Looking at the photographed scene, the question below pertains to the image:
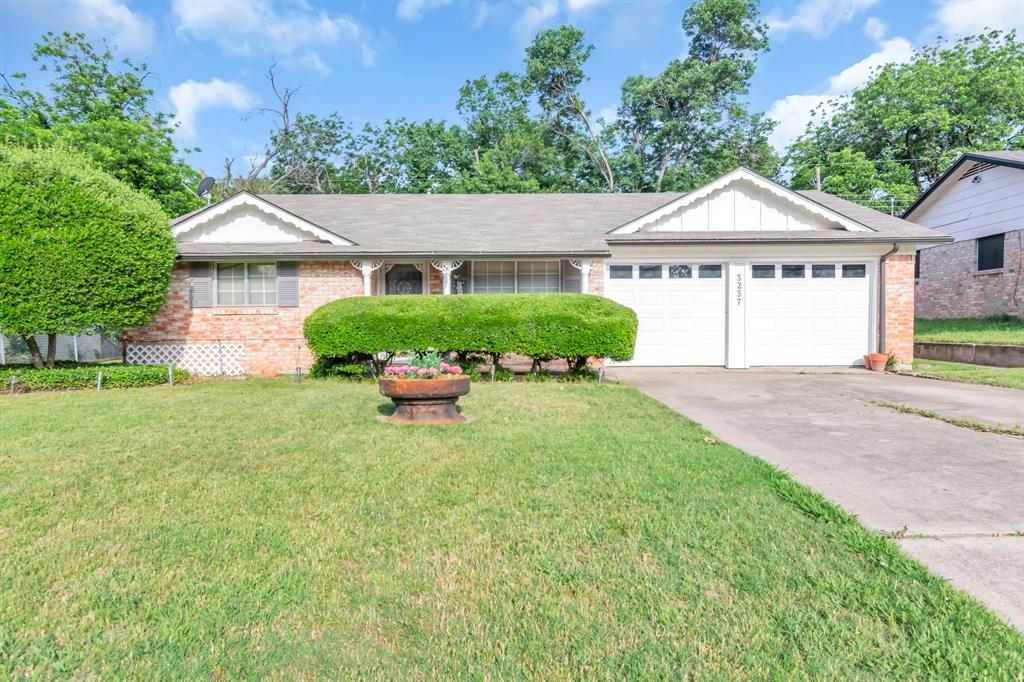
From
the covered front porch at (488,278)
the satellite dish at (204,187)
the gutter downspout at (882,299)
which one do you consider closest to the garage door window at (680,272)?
the covered front porch at (488,278)

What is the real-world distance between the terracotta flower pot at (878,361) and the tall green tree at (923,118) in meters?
18.2

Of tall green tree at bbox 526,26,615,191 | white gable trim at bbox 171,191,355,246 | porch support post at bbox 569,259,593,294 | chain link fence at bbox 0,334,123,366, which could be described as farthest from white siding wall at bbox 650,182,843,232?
tall green tree at bbox 526,26,615,191

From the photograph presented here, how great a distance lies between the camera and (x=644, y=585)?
8.13 feet

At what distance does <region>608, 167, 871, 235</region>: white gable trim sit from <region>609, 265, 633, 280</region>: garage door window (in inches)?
32.5

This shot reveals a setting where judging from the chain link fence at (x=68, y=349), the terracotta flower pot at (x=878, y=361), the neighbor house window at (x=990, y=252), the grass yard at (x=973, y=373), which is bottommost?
the grass yard at (x=973, y=373)

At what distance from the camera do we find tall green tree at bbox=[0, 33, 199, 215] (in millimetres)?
20625

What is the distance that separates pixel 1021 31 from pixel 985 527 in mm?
39549

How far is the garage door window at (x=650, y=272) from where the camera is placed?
39.8 feet

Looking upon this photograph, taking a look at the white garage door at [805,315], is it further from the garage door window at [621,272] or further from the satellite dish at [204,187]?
the satellite dish at [204,187]

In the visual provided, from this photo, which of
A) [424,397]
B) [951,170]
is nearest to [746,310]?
[424,397]

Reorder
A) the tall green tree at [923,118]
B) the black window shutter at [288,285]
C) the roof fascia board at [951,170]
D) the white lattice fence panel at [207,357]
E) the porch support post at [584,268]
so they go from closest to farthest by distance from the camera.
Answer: the porch support post at [584,268], the white lattice fence panel at [207,357], the black window shutter at [288,285], the roof fascia board at [951,170], the tall green tree at [923,118]

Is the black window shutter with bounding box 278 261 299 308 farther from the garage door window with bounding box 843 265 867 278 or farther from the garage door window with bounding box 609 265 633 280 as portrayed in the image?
the garage door window with bounding box 843 265 867 278

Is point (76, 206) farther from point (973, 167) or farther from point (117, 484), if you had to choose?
point (973, 167)

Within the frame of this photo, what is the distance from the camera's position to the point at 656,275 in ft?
39.8
